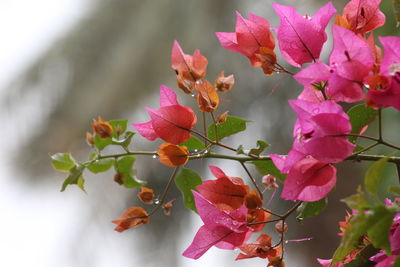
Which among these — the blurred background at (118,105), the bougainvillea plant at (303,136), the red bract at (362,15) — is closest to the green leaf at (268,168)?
the bougainvillea plant at (303,136)

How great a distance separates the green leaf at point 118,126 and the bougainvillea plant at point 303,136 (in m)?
0.01

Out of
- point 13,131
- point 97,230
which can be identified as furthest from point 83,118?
point 97,230

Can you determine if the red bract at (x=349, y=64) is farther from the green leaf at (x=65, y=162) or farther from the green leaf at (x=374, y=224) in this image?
the green leaf at (x=65, y=162)

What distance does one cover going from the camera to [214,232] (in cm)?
36

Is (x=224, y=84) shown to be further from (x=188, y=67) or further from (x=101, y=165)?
(x=101, y=165)

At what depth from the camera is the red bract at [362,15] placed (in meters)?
0.38

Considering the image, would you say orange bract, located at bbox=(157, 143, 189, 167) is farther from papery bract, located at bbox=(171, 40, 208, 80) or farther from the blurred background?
the blurred background

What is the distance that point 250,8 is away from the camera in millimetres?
2332

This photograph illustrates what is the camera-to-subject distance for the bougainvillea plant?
0.97 feet

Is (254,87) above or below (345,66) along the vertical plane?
below

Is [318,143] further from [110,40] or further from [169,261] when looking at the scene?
[110,40]

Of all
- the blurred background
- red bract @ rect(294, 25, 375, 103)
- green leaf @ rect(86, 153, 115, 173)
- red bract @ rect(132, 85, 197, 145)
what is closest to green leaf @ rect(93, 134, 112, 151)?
green leaf @ rect(86, 153, 115, 173)

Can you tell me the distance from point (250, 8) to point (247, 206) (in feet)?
6.77

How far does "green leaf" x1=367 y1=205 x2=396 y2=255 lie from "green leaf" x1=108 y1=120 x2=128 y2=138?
0.26m
